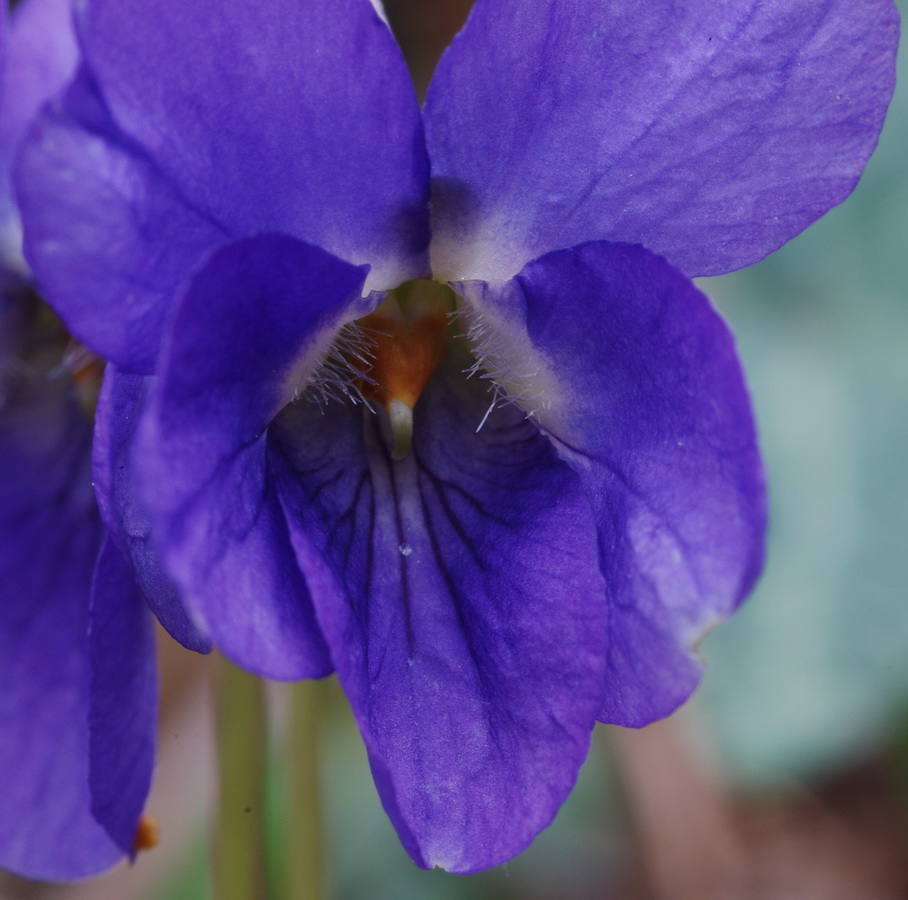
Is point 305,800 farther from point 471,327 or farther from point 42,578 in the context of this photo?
point 471,327

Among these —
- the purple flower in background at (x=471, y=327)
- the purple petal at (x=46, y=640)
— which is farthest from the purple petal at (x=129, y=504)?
the purple petal at (x=46, y=640)

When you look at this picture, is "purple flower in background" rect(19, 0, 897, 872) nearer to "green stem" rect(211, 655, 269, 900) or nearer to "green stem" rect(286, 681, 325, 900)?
"green stem" rect(211, 655, 269, 900)

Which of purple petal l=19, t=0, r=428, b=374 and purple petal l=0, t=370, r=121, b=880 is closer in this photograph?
purple petal l=19, t=0, r=428, b=374

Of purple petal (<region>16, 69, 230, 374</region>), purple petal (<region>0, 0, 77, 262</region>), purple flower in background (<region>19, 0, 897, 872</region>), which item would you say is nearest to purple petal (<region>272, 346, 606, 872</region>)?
purple flower in background (<region>19, 0, 897, 872</region>)

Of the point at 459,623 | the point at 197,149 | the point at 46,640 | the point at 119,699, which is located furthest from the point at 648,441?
the point at 46,640

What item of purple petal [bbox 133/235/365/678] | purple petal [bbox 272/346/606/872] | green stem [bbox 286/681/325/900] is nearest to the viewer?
purple petal [bbox 133/235/365/678]

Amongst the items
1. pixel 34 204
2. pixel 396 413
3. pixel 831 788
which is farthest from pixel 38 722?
pixel 831 788
